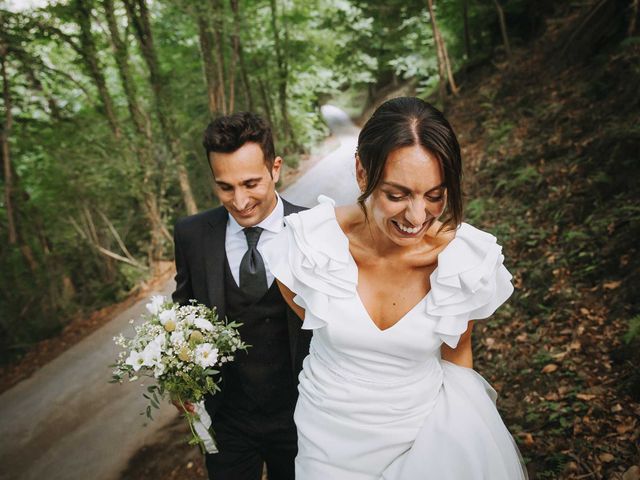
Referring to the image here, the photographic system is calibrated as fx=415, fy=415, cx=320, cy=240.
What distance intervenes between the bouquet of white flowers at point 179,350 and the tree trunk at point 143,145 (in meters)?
8.86

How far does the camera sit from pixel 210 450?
2492 mm

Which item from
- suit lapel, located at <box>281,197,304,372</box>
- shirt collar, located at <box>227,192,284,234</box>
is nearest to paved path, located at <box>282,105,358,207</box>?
shirt collar, located at <box>227,192,284,234</box>

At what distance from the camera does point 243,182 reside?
243cm

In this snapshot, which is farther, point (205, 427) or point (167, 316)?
point (205, 427)

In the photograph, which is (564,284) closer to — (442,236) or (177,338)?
(442,236)

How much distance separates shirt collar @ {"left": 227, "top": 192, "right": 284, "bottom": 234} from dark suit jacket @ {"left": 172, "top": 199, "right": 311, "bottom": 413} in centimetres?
4

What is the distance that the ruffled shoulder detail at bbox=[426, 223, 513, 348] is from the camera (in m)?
1.75

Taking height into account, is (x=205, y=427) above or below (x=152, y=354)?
below

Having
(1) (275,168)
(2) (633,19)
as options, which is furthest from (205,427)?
(2) (633,19)

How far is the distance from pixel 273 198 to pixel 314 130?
18.8 meters

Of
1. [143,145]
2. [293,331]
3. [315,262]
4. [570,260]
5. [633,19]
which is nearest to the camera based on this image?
[315,262]

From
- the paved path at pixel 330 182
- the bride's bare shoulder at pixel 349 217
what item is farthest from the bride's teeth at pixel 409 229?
the paved path at pixel 330 182

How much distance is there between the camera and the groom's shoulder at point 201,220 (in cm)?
263

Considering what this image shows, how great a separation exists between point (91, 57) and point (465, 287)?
34.2 ft
